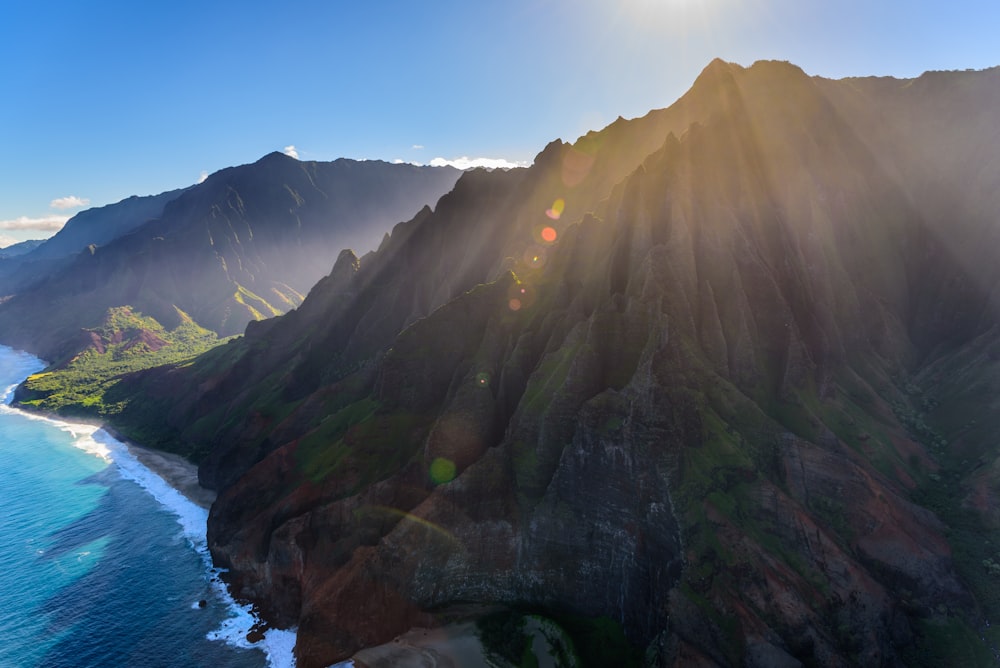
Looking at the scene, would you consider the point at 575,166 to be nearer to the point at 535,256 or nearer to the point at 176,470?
the point at 535,256

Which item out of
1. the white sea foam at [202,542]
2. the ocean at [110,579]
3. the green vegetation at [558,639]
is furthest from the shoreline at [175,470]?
the green vegetation at [558,639]

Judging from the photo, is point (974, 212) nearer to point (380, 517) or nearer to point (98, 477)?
point (380, 517)

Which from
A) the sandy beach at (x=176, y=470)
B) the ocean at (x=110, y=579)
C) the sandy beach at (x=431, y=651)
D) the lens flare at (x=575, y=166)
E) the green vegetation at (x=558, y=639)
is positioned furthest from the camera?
the lens flare at (x=575, y=166)

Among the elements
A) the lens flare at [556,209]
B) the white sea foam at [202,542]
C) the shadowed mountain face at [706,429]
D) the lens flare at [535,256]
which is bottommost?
the white sea foam at [202,542]

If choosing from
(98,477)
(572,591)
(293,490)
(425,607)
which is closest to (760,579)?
(572,591)

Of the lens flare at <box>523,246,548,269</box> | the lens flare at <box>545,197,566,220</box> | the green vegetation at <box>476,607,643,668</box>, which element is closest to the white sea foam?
the green vegetation at <box>476,607,643,668</box>

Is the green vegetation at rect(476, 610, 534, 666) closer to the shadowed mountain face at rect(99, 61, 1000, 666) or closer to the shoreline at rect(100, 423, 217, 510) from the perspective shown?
the shadowed mountain face at rect(99, 61, 1000, 666)

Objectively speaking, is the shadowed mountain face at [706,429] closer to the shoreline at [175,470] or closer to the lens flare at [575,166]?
the shoreline at [175,470]
